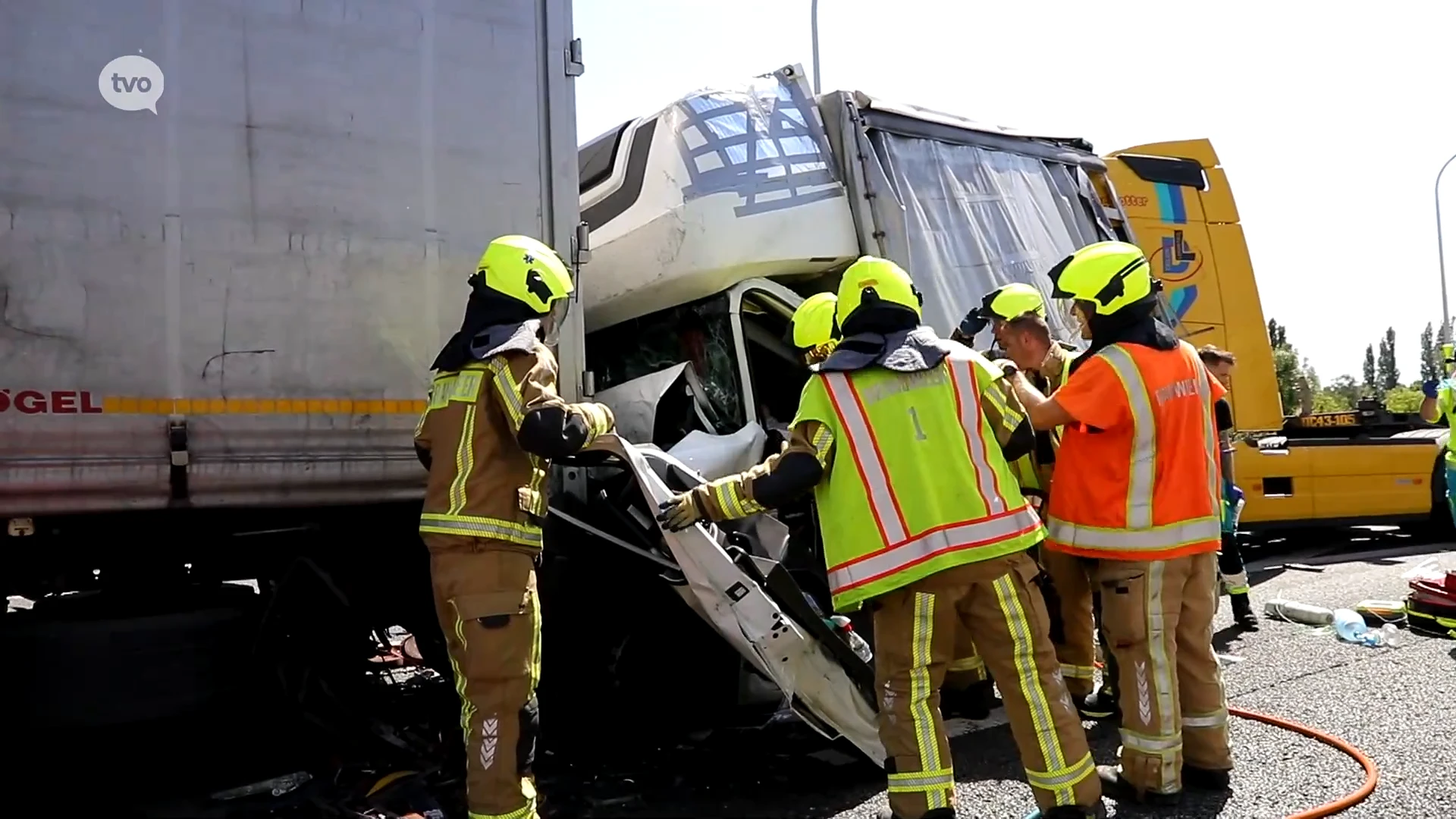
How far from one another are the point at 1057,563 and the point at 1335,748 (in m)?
1.11

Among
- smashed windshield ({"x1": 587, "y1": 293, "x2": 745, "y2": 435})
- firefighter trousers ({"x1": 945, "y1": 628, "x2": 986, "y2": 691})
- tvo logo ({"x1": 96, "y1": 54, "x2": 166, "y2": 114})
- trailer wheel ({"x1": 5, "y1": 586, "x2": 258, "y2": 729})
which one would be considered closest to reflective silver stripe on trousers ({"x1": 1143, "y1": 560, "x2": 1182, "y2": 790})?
firefighter trousers ({"x1": 945, "y1": 628, "x2": 986, "y2": 691})

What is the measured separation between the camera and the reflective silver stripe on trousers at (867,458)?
116 inches

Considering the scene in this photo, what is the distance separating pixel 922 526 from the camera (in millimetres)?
2930

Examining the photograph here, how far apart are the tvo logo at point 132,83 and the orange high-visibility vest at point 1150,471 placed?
9.69 feet

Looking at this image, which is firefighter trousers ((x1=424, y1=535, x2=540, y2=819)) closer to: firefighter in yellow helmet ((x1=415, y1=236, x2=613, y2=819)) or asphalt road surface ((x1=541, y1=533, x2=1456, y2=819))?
firefighter in yellow helmet ((x1=415, y1=236, x2=613, y2=819))

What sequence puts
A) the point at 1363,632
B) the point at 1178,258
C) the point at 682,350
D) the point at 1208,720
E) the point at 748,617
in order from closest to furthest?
the point at 748,617, the point at 1208,720, the point at 682,350, the point at 1363,632, the point at 1178,258

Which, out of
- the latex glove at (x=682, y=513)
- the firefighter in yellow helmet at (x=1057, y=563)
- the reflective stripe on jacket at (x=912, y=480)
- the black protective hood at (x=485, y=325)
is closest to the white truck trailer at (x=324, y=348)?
the latex glove at (x=682, y=513)

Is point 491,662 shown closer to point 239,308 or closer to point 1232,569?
point 239,308

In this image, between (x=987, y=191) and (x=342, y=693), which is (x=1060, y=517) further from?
(x=342, y=693)

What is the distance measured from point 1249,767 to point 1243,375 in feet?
12.1

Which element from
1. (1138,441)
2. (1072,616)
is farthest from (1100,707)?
(1138,441)

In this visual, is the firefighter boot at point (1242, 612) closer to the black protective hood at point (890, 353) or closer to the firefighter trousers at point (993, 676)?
the firefighter trousers at point (993, 676)

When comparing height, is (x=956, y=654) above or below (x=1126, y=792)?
above

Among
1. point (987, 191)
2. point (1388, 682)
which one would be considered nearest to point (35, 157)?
point (987, 191)
